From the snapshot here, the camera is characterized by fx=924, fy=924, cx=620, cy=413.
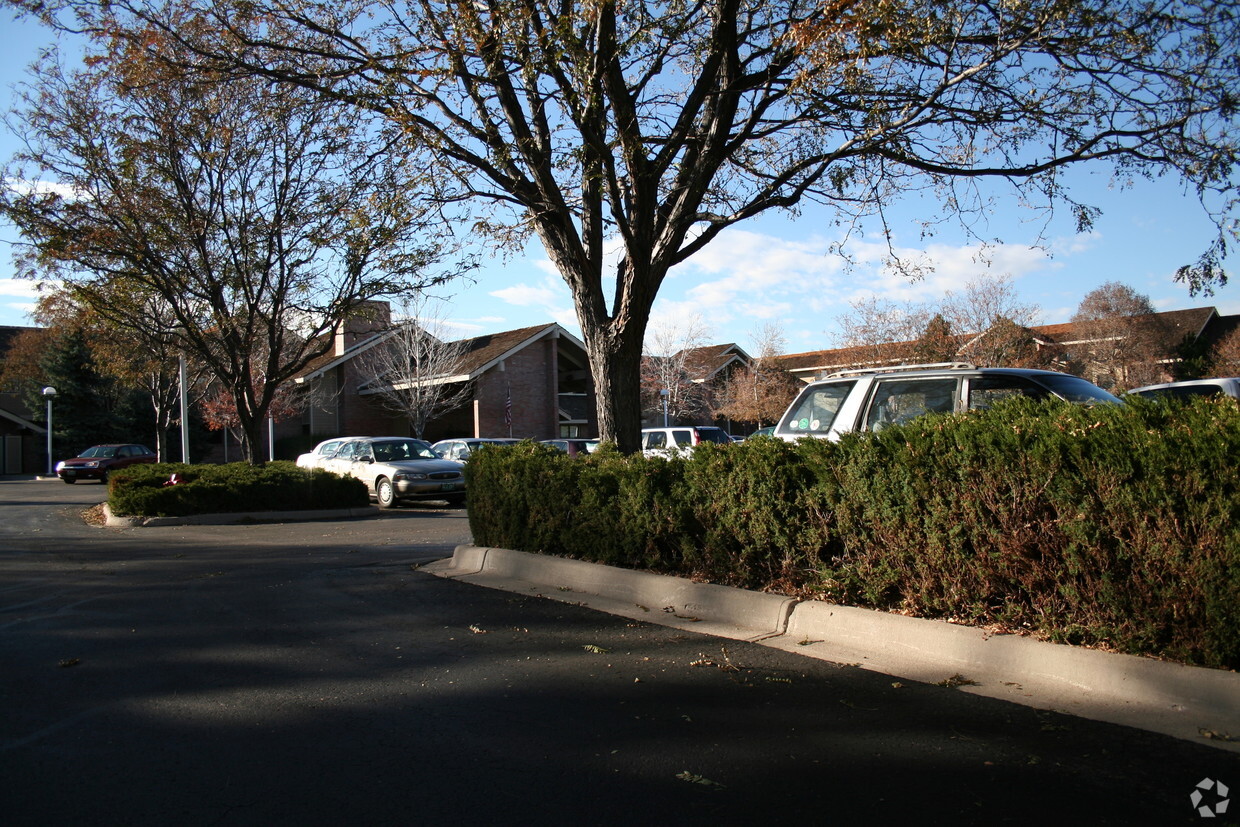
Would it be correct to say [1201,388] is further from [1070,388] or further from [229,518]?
A: [229,518]

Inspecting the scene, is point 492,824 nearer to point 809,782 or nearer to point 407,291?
point 809,782

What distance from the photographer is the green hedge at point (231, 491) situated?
17998 mm

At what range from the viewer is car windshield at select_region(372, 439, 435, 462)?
2245 cm

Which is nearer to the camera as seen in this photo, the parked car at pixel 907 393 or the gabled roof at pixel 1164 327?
the parked car at pixel 907 393

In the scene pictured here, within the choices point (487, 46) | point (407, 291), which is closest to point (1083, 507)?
point (487, 46)

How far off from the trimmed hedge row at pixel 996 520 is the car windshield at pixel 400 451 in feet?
49.1

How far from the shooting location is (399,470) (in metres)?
21.2

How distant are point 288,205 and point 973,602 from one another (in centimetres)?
1697

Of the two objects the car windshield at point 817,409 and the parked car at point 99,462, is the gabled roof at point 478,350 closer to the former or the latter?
the parked car at point 99,462

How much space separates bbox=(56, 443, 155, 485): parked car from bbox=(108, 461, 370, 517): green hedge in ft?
65.3

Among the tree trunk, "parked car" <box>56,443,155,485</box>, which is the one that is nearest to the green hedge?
the tree trunk

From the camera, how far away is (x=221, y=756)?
14.6ft

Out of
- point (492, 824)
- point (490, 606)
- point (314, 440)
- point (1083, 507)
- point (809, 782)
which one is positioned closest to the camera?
point (492, 824)

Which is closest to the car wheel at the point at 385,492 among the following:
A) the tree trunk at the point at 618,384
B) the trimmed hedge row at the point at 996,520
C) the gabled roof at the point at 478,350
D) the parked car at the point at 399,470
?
the parked car at the point at 399,470
